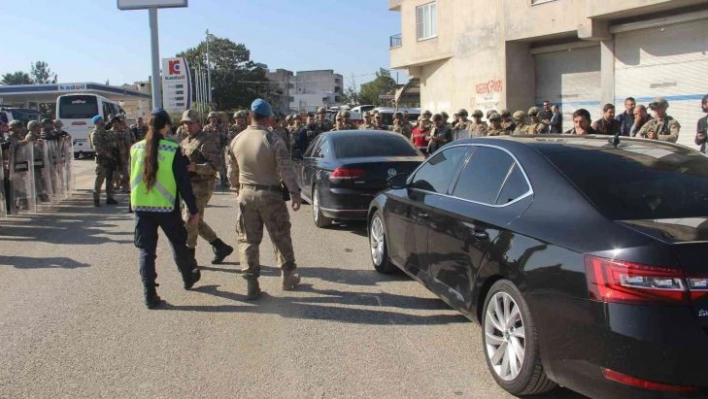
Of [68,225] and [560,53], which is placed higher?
[560,53]

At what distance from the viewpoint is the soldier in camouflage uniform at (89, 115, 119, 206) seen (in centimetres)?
1299

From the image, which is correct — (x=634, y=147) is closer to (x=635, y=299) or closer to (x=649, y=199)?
(x=649, y=199)

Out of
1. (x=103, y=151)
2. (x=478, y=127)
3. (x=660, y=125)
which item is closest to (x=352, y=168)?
(x=478, y=127)

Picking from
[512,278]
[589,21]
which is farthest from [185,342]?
[589,21]

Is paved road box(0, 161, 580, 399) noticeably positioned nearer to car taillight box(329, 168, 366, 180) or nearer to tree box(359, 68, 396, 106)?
car taillight box(329, 168, 366, 180)

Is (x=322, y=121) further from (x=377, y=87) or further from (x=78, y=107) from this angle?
(x=377, y=87)

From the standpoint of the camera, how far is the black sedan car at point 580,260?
2928 mm

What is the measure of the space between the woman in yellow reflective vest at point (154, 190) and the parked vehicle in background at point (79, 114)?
958 inches

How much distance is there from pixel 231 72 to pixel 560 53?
84.6 m

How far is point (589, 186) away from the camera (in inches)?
144

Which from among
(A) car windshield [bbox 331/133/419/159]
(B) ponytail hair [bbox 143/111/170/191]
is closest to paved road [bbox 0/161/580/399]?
(B) ponytail hair [bbox 143/111/170/191]

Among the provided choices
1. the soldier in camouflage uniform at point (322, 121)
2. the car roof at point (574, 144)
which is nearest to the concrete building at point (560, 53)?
the soldier in camouflage uniform at point (322, 121)

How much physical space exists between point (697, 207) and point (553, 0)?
1745 centimetres

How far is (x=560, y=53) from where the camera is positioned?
20953mm
